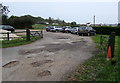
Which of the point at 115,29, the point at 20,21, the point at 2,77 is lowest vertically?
the point at 2,77

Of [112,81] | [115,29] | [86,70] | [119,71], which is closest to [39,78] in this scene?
[86,70]

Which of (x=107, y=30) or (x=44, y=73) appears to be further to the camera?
(x=107, y=30)

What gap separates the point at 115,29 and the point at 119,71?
27594 millimetres

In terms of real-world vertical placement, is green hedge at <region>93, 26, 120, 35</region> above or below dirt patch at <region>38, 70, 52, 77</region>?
above

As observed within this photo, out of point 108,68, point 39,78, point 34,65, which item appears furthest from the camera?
point 34,65

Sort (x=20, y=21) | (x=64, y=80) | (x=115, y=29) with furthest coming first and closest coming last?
(x=20, y=21) < (x=115, y=29) < (x=64, y=80)

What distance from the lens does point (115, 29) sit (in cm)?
3162

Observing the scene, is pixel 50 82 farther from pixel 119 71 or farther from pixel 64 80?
pixel 119 71

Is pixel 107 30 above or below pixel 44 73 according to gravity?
above

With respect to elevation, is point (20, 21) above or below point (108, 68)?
above

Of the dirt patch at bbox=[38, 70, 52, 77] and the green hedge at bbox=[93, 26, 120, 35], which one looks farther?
the green hedge at bbox=[93, 26, 120, 35]

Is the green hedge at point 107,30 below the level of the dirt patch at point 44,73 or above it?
above

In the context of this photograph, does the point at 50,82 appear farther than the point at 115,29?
No

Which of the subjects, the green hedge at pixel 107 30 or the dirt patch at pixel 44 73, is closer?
the dirt patch at pixel 44 73
